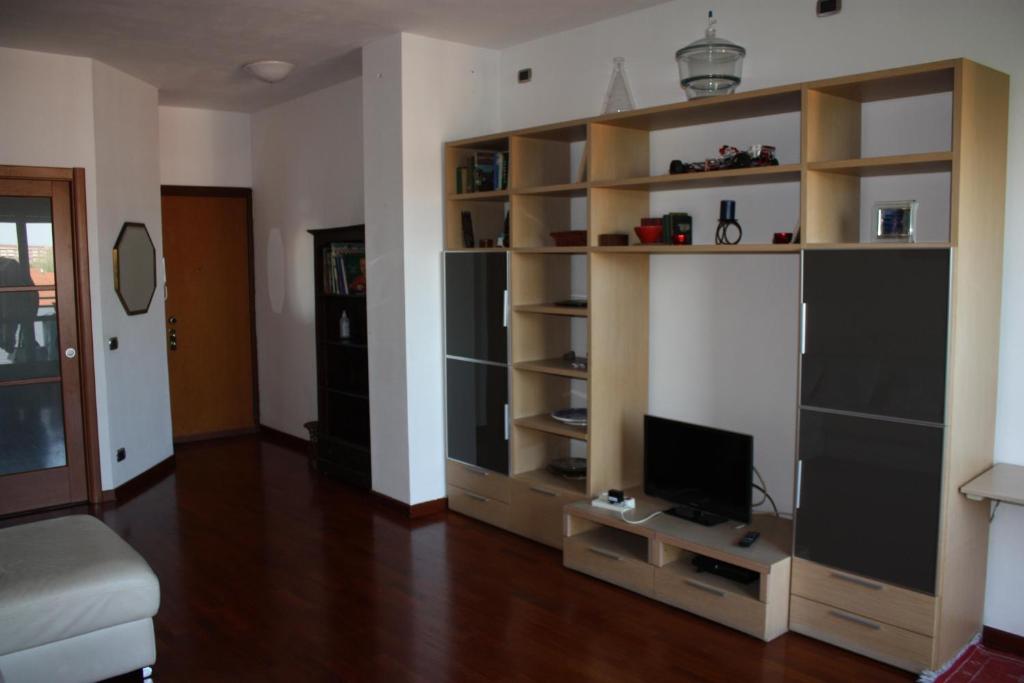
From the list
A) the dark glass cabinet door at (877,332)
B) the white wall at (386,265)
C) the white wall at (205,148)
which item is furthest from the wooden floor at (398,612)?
the white wall at (205,148)

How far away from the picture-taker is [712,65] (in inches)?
144

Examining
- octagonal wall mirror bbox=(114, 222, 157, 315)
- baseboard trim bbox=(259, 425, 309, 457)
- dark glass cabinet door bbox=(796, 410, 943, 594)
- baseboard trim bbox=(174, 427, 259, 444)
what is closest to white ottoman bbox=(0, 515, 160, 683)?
dark glass cabinet door bbox=(796, 410, 943, 594)

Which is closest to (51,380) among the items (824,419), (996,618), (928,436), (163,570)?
(163,570)

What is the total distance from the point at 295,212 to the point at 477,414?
2818 mm

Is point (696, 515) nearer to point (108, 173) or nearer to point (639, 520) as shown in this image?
point (639, 520)

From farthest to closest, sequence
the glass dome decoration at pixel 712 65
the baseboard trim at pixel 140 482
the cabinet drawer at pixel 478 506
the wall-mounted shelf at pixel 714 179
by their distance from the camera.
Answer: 1. the baseboard trim at pixel 140 482
2. the cabinet drawer at pixel 478 506
3. the glass dome decoration at pixel 712 65
4. the wall-mounted shelf at pixel 714 179

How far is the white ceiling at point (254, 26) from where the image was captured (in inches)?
165

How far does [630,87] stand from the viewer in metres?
4.42

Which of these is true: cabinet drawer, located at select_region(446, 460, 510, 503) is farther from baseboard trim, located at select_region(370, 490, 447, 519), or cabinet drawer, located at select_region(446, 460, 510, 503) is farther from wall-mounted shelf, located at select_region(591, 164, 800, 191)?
wall-mounted shelf, located at select_region(591, 164, 800, 191)

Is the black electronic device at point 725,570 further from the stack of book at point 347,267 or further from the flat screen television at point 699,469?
the stack of book at point 347,267

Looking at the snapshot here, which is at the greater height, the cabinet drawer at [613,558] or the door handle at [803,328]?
the door handle at [803,328]

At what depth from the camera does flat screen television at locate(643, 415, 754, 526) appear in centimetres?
366

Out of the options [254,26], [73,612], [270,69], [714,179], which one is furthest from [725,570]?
[270,69]

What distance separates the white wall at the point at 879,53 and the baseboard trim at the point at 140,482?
3.54m
